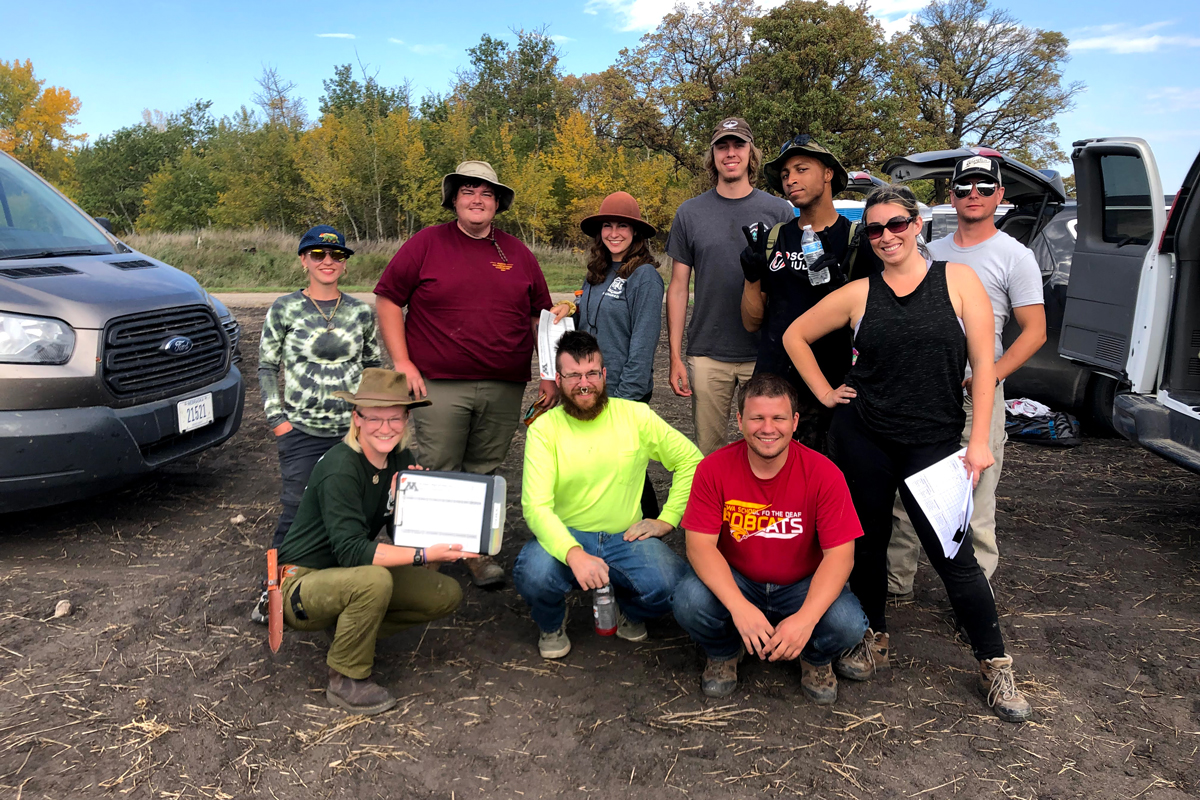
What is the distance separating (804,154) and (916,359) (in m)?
1.16

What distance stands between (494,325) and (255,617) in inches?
71.6

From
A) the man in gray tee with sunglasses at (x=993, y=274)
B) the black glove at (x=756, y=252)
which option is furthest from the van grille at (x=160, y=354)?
the man in gray tee with sunglasses at (x=993, y=274)

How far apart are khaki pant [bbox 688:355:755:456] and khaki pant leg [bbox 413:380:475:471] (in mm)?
1204

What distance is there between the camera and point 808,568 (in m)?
3.04

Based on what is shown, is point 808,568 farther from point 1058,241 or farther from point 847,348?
point 1058,241

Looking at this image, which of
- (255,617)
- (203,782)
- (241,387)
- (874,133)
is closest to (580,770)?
(203,782)

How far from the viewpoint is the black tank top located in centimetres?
288

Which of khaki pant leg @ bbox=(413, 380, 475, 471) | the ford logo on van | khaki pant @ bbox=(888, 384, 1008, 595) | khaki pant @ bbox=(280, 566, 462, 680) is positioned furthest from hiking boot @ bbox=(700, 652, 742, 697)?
the ford logo on van

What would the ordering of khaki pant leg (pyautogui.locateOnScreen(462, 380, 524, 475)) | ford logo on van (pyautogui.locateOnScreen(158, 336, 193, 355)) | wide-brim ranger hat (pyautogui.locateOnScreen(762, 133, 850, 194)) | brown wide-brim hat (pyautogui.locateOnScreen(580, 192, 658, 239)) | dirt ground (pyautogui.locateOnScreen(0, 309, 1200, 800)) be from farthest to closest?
ford logo on van (pyautogui.locateOnScreen(158, 336, 193, 355)) < khaki pant leg (pyautogui.locateOnScreen(462, 380, 524, 475)) < brown wide-brim hat (pyautogui.locateOnScreen(580, 192, 658, 239)) < wide-brim ranger hat (pyautogui.locateOnScreen(762, 133, 850, 194)) < dirt ground (pyautogui.locateOnScreen(0, 309, 1200, 800))

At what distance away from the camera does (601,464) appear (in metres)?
3.47

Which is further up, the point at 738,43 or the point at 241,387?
the point at 738,43

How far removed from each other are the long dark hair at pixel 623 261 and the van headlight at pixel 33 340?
279 cm

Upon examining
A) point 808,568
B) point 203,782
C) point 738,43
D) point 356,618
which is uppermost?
point 738,43

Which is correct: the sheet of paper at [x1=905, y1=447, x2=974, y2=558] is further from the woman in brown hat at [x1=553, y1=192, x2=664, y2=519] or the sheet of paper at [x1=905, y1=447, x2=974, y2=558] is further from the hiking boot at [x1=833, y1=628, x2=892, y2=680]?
the woman in brown hat at [x1=553, y1=192, x2=664, y2=519]
